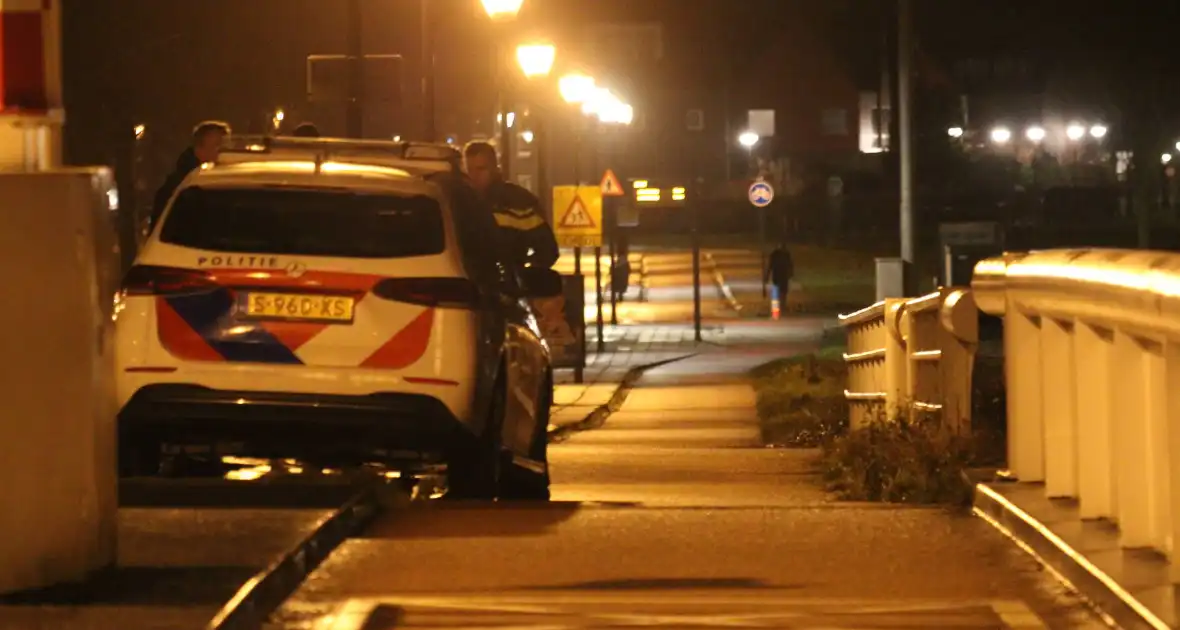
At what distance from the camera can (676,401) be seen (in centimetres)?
2580

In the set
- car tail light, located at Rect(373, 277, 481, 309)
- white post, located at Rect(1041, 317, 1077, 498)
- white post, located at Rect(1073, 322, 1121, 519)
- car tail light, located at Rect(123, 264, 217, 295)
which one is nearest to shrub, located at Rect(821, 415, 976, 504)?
white post, located at Rect(1041, 317, 1077, 498)

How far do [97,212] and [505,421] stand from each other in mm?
4375

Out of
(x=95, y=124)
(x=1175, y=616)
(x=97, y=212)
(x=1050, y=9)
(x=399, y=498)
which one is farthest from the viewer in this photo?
(x=1050, y=9)

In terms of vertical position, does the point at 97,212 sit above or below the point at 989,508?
above

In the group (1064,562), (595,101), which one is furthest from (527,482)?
(595,101)

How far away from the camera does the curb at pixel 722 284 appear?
51675 mm

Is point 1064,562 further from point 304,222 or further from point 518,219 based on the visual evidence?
point 518,219

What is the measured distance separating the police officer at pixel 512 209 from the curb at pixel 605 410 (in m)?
5.50

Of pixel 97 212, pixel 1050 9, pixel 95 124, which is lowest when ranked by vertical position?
pixel 97 212

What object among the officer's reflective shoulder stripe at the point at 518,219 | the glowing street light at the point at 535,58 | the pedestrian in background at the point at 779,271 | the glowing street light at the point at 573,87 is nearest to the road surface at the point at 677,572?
the officer's reflective shoulder stripe at the point at 518,219

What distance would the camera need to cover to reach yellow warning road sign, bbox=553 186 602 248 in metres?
28.6

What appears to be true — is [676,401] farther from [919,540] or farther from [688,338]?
[919,540]

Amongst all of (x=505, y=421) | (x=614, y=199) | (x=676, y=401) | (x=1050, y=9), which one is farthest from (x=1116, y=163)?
(x=505, y=421)

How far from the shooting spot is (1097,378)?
734 cm
